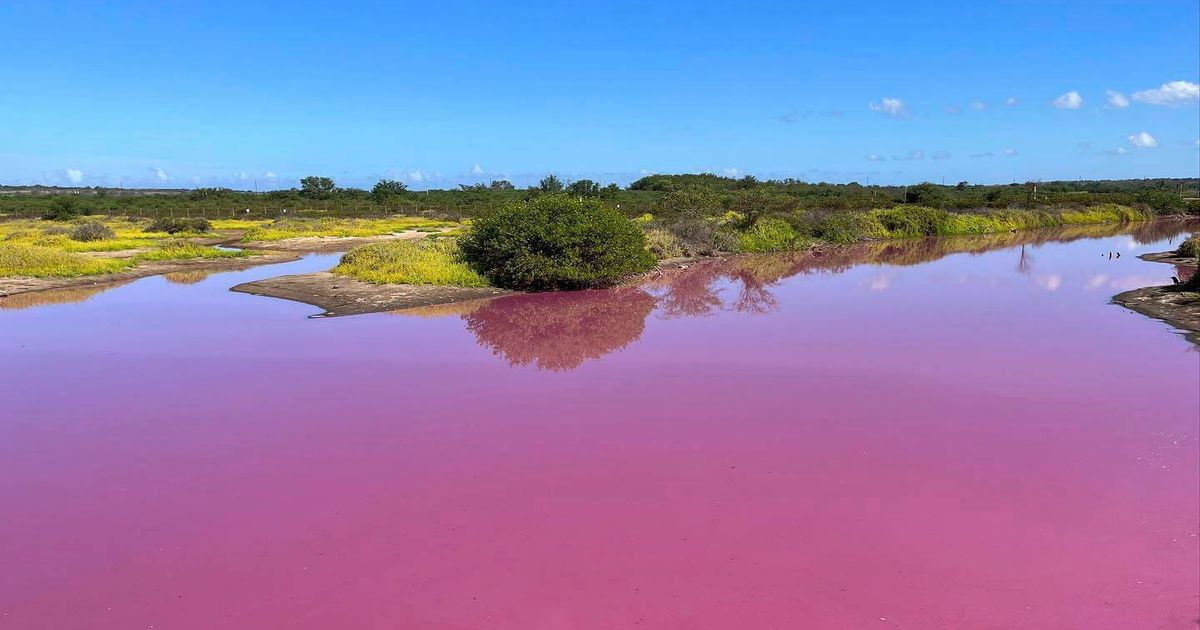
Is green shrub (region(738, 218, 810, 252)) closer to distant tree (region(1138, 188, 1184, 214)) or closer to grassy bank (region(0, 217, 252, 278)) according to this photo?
grassy bank (region(0, 217, 252, 278))

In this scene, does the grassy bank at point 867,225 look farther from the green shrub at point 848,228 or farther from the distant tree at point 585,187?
the distant tree at point 585,187

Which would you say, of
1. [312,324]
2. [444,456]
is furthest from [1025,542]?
[312,324]

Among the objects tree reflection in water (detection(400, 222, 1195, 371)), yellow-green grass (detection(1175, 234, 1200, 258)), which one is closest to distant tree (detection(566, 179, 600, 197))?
tree reflection in water (detection(400, 222, 1195, 371))

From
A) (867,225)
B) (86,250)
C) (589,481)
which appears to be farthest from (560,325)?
(867,225)

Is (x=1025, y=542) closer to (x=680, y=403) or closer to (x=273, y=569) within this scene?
(x=680, y=403)

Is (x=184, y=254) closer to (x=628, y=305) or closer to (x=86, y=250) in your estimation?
(x=86, y=250)

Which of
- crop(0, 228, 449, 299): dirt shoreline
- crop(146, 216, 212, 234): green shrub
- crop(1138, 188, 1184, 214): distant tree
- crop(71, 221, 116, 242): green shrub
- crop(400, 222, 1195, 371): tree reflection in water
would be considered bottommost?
crop(400, 222, 1195, 371): tree reflection in water

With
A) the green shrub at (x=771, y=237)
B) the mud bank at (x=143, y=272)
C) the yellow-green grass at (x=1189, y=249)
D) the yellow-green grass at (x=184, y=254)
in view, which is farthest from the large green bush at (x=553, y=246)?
the yellow-green grass at (x=1189, y=249)
